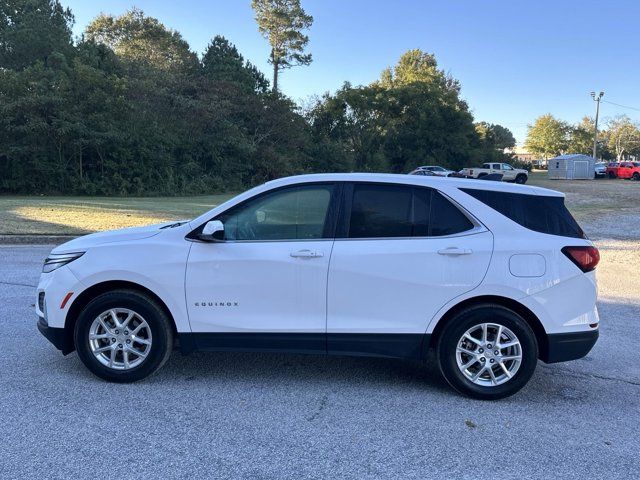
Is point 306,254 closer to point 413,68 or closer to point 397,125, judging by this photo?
point 397,125

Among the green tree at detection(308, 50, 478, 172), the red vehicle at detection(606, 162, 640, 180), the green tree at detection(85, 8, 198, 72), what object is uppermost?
the green tree at detection(85, 8, 198, 72)

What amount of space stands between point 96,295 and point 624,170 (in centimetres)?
6129

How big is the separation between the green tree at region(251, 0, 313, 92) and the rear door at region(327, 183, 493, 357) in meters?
50.9

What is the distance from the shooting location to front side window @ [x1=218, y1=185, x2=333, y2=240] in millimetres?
4137

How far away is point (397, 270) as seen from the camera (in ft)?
12.9

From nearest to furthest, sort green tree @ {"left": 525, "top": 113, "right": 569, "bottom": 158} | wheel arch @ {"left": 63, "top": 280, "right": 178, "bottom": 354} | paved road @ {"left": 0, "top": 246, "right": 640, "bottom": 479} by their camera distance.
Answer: paved road @ {"left": 0, "top": 246, "right": 640, "bottom": 479} < wheel arch @ {"left": 63, "top": 280, "right": 178, "bottom": 354} < green tree @ {"left": 525, "top": 113, "right": 569, "bottom": 158}

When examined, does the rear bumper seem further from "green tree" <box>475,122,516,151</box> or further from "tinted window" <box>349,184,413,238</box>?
"green tree" <box>475,122,516,151</box>

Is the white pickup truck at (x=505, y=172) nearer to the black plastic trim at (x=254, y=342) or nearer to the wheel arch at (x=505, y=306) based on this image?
the wheel arch at (x=505, y=306)

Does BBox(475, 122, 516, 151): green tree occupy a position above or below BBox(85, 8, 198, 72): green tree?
below

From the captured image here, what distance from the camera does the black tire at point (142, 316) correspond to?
409 cm

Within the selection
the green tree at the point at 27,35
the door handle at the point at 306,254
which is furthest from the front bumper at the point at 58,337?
the green tree at the point at 27,35

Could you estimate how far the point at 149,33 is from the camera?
48312 mm

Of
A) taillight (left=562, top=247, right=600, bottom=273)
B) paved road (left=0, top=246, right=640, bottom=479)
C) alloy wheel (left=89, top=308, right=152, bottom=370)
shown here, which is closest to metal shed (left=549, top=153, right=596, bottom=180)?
paved road (left=0, top=246, right=640, bottom=479)

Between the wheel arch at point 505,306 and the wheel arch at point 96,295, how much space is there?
84.1 inches
